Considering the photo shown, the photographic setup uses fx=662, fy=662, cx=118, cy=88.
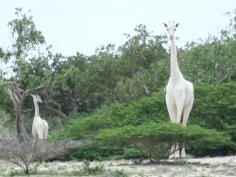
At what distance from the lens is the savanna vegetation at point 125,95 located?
16031mm

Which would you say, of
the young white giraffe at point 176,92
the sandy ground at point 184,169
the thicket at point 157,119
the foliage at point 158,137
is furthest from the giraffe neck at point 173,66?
the sandy ground at point 184,169

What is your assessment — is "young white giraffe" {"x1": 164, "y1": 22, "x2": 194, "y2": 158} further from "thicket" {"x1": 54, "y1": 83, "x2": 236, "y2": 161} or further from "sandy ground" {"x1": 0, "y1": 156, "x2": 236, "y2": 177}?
"sandy ground" {"x1": 0, "y1": 156, "x2": 236, "y2": 177}

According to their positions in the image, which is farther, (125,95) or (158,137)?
(125,95)

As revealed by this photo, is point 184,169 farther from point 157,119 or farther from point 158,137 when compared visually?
point 157,119

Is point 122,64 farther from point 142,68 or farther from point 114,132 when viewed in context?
point 114,132

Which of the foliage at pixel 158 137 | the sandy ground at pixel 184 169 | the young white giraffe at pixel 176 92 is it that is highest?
the young white giraffe at pixel 176 92

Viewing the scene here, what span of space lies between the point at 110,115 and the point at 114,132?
19.6 ft

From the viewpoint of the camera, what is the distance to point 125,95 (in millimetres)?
33844

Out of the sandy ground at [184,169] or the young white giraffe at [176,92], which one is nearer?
the sandy ground at [184,169]

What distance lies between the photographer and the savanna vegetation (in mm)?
16031

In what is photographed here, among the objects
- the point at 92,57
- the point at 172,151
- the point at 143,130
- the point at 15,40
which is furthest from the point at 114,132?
the point at 92,57

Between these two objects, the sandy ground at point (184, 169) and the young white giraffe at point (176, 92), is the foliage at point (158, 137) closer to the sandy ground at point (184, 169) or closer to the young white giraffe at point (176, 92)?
the sandy ground at point (184, 169)

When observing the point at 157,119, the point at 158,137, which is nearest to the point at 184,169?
the point at 158,137

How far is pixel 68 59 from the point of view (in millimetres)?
42438
